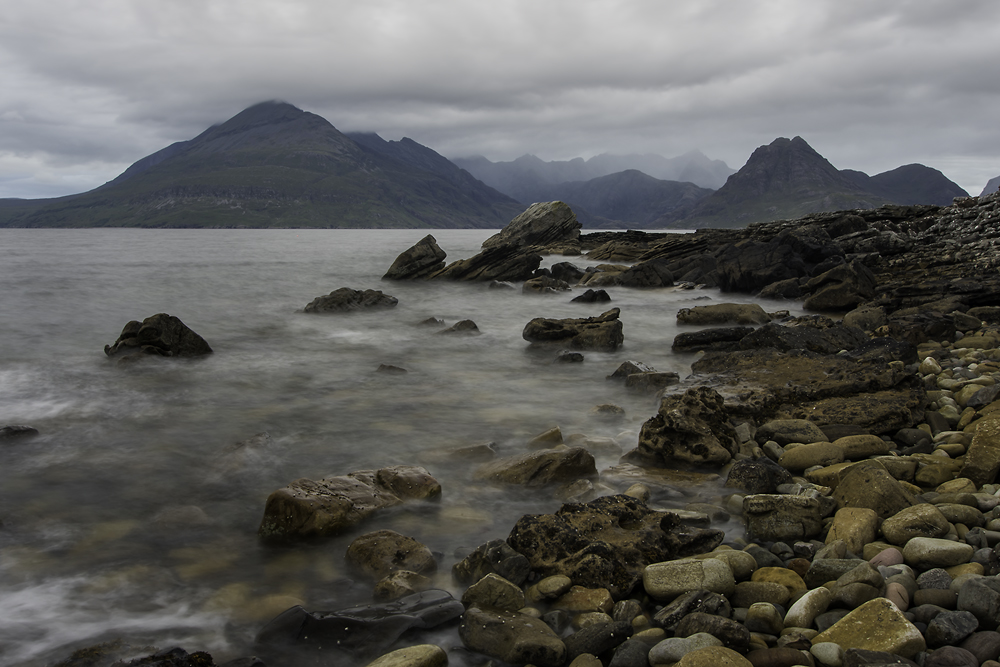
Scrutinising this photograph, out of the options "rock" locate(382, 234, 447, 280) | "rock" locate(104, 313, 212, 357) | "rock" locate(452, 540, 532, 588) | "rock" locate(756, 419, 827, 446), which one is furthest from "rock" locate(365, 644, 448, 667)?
"rock" locate(382, 234, 447, 280)

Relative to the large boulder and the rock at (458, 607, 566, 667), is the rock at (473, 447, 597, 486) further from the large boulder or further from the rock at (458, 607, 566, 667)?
the large boulder

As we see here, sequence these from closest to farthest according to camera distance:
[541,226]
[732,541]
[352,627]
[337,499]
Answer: [352,627] < [732,541] < [337,499] < [541,226]

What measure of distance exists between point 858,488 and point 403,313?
67.8 feet

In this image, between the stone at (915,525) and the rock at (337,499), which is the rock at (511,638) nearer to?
the rock at (337,499)

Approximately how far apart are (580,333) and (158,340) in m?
11.2

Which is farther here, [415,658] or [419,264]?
[419,264]

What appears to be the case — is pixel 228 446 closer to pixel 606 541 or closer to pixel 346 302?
pixel 606 541

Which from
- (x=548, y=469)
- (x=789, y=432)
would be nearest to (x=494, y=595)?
(x=548, y=469)

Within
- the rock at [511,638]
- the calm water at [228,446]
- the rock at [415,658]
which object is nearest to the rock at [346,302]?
the calm water at [228,446]

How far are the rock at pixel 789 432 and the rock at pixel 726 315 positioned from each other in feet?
37.3

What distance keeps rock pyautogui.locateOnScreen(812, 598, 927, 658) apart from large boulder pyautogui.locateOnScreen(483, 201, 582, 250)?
62371mm

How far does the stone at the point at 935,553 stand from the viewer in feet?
15.1

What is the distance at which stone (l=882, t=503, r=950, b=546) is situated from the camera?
5.02 meters

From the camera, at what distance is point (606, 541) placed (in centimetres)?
562
